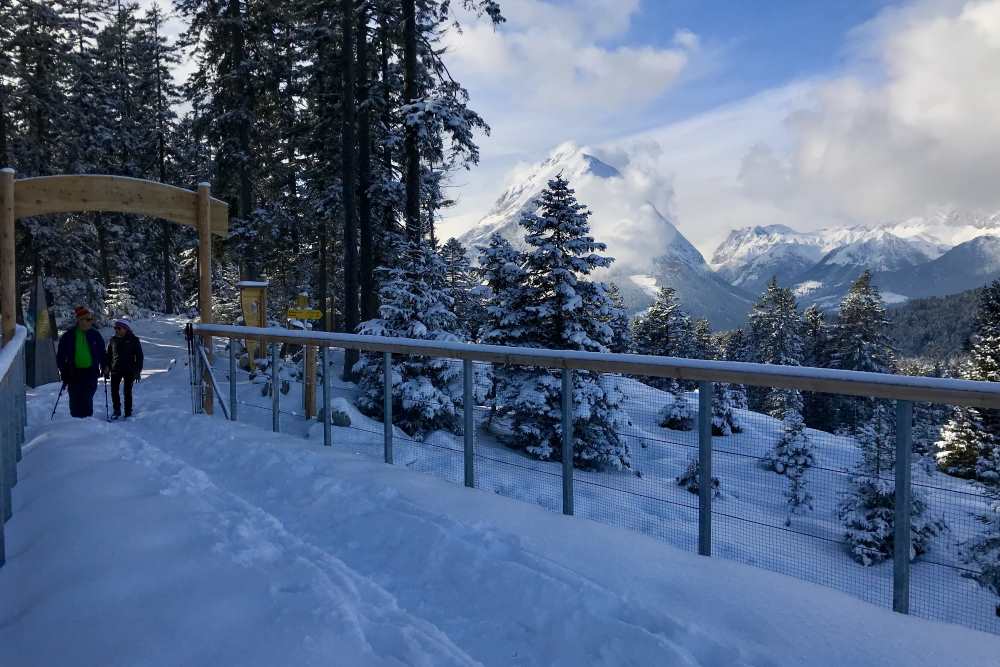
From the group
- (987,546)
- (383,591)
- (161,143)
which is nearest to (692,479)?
(987,546)

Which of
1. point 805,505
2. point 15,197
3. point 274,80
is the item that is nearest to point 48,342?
point 15,197

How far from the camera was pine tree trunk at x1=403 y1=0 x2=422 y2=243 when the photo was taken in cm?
1603

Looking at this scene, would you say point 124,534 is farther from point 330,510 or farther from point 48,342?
point 48,342

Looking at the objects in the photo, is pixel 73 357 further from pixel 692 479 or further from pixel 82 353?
pixel 692 479

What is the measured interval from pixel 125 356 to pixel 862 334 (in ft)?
141

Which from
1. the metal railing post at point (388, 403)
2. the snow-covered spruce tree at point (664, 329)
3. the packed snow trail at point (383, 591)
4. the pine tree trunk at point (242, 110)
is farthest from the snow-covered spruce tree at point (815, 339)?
the packed snow trail at point (383, 591)

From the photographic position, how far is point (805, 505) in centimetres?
346

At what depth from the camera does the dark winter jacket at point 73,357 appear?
9.36 m

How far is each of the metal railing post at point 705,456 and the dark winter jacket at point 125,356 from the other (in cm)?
900

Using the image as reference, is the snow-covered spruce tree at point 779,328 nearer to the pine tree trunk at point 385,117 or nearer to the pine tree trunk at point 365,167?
the pine tree trunk at point 385,117

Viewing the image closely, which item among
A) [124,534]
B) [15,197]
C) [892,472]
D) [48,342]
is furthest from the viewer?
[48,342]

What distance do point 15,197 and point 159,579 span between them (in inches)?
347

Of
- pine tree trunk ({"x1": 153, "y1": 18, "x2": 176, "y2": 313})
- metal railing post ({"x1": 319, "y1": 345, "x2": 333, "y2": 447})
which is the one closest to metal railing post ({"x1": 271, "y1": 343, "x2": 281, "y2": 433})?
metal railing post ({"x1": 319, "y1": 345, "x2": 333, "y2": 447})

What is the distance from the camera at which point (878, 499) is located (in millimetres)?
3240
